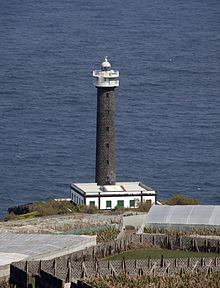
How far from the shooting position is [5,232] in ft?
272

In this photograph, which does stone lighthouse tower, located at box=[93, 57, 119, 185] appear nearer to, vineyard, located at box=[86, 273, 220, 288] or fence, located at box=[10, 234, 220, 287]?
fence, located at box=[10, 234, 220, 287]

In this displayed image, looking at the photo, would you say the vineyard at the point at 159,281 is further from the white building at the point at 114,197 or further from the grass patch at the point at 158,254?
the white building at the point at 114,197

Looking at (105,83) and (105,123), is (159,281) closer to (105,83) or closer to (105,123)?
(105,83)

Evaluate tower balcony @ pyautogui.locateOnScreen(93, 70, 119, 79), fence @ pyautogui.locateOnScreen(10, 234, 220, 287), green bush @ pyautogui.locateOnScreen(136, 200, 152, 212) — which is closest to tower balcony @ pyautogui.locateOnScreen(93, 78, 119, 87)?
tower balcony @ pyautogui.locateOnScreen(93, 70, 119, 79)

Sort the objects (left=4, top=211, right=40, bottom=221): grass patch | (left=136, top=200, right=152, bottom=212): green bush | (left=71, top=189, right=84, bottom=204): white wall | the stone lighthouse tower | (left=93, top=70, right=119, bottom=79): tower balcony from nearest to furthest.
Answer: (left=136, top=200, right=152, bottom=212): green bush → (left=4, top=211, right=40, bottom=221): grass patch → the stone lighthouse tower → (left=71, top=189, right=84, bottom=204): white wall → (left=93, top=70, right=119, bottom=79): tower balcony

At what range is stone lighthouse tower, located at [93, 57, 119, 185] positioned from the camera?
127938 millimetres

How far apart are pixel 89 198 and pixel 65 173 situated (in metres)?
59.7

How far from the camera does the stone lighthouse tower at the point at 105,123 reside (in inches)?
5037

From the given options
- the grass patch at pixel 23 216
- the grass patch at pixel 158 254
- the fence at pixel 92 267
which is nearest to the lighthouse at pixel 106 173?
the grass patch at pixel 23 216

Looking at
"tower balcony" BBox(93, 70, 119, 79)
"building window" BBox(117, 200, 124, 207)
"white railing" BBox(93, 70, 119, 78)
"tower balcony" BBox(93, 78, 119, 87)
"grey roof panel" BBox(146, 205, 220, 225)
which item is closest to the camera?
"grey roof panel" BBox(146, 205, 220, 225)

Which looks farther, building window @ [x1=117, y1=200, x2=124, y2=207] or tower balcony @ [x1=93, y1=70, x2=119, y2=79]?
tower balcony @ [x1=93, y1=70, x2=119, y2=79]

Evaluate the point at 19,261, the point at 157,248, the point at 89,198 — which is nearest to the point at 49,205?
the point at 89,198

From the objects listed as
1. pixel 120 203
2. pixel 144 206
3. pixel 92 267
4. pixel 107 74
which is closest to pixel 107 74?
pixel 107 74

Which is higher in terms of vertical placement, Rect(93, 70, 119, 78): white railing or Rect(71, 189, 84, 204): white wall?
Rect(93, 70, 119, 78): white railing
